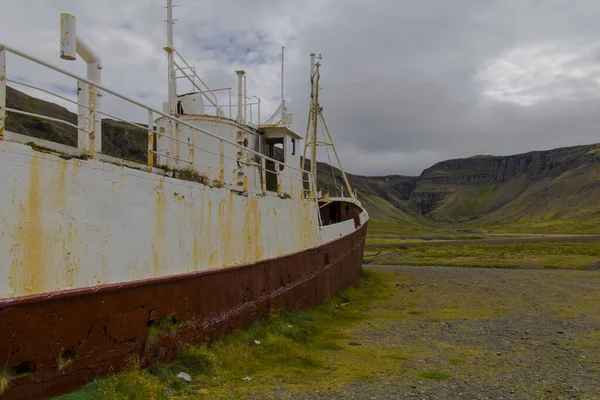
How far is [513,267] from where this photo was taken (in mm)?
29656

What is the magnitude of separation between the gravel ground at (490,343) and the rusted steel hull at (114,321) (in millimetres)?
1899

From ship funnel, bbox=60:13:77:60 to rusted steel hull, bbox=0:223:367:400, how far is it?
3067mm

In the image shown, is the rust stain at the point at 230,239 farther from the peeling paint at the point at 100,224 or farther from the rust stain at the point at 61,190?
the rust stain at the point at 61,190

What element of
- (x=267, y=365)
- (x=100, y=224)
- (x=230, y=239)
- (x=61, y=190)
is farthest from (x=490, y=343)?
(x=61, y=190)

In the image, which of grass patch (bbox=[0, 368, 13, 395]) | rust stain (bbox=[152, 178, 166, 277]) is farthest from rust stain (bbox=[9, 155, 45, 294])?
rust stain (bbox=[152, 178, 166, 277])

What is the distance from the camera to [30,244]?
4.50 m

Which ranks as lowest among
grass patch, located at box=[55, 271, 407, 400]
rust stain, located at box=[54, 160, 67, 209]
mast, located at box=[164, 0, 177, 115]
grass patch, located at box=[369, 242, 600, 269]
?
grass patch, located at box=[369, 242, 600, 269]

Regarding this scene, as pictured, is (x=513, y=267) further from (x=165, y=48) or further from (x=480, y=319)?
(x=165, y=48)

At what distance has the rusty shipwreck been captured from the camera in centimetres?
439

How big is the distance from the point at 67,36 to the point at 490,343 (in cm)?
988

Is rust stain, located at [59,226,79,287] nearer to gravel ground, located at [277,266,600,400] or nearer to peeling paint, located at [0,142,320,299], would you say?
peeling paint, located at [0,142,320,299]

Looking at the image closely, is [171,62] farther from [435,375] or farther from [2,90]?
[435,375]

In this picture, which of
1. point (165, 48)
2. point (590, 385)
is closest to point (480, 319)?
point (590, 385)

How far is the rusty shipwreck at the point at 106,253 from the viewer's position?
4.39 metres
